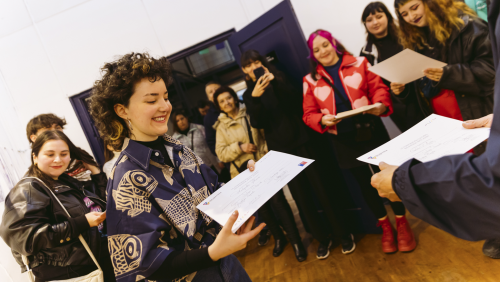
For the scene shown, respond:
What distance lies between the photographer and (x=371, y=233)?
244cm

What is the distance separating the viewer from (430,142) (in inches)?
37.8

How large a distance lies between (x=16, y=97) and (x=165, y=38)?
216 cm

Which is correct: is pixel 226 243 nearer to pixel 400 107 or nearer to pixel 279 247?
pixel 279 247

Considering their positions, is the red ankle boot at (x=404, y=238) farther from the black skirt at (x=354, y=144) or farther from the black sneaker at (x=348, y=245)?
the black skirt at (x=354, y=144)

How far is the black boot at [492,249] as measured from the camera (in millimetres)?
1632

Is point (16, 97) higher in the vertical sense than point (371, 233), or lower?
higher

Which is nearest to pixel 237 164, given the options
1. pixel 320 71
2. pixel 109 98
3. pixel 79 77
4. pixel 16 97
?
pixel 320 71

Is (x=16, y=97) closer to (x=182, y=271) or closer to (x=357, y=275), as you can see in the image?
(x=182, y=271)

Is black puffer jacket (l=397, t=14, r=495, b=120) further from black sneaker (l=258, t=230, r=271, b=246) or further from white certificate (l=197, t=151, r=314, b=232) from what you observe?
black sneaker (l=258, t=230, r=271, b=246)

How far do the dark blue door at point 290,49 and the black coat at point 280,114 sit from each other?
327mm

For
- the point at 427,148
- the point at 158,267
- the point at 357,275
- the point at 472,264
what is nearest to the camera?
the point at 158,267

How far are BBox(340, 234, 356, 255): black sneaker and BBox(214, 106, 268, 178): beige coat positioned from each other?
105cm

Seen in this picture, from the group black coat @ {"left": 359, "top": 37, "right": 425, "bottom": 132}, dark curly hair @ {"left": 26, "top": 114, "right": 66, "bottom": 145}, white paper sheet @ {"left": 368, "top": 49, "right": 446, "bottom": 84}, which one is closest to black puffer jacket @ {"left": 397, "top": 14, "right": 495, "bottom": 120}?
white paper sheet @ {"left": 368, "top": 49, "right": 446, "bottom": 84}

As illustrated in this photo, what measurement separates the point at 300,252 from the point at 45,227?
1.95 metres
